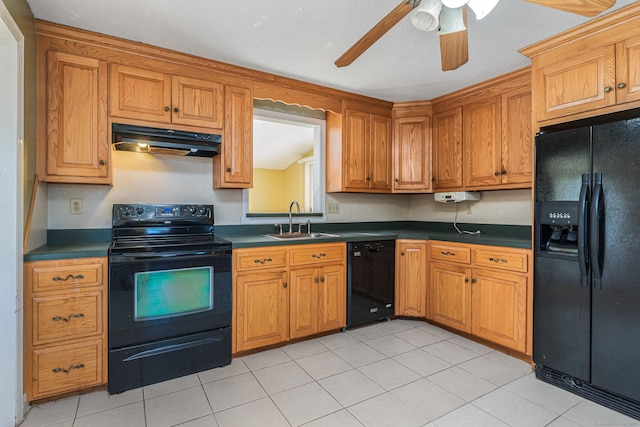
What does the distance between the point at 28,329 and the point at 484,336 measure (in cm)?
313

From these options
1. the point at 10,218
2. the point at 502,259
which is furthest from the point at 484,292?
the point at 10,218

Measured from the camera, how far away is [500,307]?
266 cm

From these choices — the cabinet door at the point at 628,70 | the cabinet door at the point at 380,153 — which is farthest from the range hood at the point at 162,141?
the cabinet door at the point at 628,70

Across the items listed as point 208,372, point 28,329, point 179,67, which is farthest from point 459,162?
point 28,329

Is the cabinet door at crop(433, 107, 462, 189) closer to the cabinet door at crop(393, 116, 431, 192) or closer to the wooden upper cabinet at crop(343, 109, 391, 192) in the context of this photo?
the cabinet door at crop(393, 116, 431, 192)

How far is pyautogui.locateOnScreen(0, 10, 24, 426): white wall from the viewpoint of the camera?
173 cm

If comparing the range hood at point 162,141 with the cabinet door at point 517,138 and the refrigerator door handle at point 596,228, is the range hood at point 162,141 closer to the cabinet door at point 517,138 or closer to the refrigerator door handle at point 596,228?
the cabinet door at point 517,138

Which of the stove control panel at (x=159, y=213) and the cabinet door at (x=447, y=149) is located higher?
the cabinet door at (x=447, y=149)

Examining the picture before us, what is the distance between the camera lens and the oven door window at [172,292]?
2178mm

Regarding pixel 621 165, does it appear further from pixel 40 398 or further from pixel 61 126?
pixel 40 398

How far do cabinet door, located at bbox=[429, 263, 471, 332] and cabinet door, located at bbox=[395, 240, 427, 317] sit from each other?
84 millimetres

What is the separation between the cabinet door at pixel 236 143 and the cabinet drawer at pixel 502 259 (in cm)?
201

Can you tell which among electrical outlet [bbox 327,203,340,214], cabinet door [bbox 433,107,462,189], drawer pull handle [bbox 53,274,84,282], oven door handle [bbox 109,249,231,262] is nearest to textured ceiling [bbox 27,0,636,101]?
cabinet door [bbox 433,107,462,189]

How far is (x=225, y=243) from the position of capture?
2.47 meters
